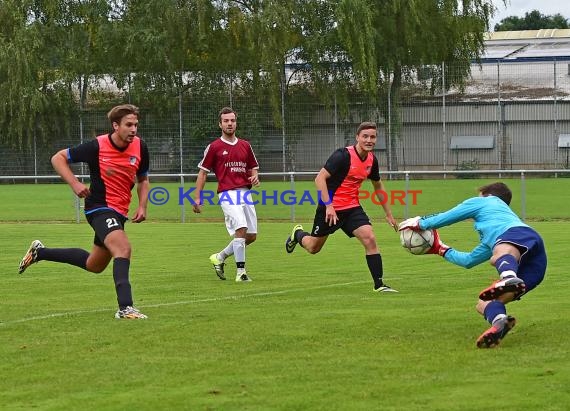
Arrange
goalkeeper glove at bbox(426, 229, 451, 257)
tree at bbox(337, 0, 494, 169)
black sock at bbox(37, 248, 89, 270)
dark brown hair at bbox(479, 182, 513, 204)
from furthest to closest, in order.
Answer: tree at bbox(337, 0, 494, 169)
black sock at bbox(37, 248, 89, 270)
goalkeeper glove at bbox(426, 229, 451, 257)
dark brown hair at bbox(479, 182, 513, 204)

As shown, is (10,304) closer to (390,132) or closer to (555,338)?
(555,338)

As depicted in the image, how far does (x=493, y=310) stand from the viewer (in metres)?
8.08

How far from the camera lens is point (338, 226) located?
13.0 meters

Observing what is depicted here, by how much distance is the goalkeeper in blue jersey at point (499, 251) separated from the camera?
7.94 meters

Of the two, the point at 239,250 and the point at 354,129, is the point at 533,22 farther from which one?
the point at 239,250

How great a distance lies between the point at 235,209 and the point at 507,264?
6691mm

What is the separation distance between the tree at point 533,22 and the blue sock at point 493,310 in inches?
4089

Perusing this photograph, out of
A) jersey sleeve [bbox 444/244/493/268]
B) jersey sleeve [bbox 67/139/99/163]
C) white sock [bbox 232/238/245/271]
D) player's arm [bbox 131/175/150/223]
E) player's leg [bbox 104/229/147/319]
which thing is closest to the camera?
jersey sleeve [bbox 444/244/493/268]

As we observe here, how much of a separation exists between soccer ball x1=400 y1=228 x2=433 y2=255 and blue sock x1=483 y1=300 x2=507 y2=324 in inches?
41.2

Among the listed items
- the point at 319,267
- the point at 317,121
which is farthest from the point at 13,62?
the point at 319,267

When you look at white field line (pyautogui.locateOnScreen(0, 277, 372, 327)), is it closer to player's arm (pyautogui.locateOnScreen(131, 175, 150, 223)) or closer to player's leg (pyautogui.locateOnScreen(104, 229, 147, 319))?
player's leg (pyautogui.locateOnScreen(104, 229, 147, 319))

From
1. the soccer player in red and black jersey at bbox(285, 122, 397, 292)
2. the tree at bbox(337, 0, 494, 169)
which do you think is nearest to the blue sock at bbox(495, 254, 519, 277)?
the soccer player in red and black jersey at bbox(285, 122, 397, 292)

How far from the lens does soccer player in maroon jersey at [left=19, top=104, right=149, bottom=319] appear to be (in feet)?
33.0

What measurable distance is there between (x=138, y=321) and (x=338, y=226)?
3902 millimetres
